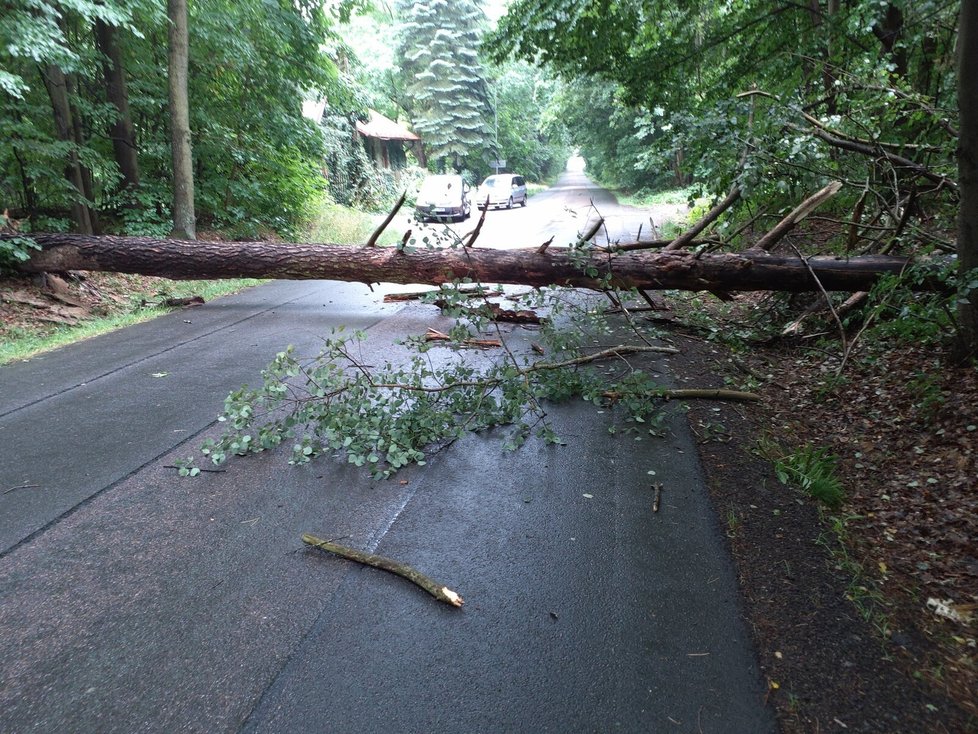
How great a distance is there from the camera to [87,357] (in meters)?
6.77

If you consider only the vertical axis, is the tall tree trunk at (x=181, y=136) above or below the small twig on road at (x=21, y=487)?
above

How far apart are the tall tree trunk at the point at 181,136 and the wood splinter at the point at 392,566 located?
37.6 feet

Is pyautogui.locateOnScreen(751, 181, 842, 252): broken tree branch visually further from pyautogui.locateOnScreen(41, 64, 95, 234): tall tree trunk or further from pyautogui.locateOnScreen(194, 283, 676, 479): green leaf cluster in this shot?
pyautogui.locateOnScreen(41, 64, 95, 234): tall tree trunk

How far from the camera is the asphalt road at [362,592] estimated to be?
2182 millimetres

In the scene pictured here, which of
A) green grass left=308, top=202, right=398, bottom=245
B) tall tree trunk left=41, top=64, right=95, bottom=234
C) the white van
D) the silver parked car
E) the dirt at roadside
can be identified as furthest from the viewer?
the silver parked car

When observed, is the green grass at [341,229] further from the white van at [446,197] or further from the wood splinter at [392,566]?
the wood splinter at [392,566]

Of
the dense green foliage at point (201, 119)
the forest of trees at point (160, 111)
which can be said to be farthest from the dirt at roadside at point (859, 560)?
the dense green foliage at point (201, 119)

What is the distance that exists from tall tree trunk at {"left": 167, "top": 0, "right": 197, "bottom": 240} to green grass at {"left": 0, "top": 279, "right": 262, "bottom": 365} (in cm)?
224

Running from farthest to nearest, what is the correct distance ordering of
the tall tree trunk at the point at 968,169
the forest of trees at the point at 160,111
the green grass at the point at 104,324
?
the forest of trees at the point at 160,111, the green grass at the point at 104,324, the tall tree trunk at the point at 968,169

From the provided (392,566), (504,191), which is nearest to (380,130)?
(504,191)

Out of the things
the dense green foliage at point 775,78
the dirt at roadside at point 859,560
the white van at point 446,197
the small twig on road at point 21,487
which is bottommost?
the small twig on road at point 21,487

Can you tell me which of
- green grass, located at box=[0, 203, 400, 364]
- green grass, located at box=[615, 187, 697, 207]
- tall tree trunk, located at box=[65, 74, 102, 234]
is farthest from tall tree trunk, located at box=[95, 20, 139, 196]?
green grass, located at box=[615, 187, 697, 207]

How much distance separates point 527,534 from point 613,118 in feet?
105

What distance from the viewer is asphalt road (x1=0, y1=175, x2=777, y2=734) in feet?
7.16
